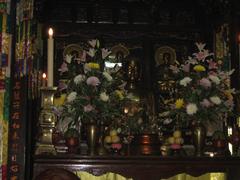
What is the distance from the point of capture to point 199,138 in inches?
113

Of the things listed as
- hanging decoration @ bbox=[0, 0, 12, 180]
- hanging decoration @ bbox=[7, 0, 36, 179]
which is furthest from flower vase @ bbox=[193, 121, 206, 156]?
hanging decoration @ bbox=[0, 0, 12, 180]

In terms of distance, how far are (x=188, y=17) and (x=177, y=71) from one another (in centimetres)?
230

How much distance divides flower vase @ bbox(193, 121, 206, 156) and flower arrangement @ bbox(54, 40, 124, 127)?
476 mm

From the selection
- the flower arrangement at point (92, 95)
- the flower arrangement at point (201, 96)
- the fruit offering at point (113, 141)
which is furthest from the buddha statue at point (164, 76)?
the fruit offering at point (113, 141)

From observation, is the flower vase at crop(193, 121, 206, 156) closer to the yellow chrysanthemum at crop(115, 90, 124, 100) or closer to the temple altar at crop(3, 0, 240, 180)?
the temple altar at crop(3, 0, 240, 180)

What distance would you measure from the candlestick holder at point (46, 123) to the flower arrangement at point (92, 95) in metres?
0.11

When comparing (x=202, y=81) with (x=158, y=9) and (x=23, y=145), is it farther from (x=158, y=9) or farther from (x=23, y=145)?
(x=158, y=9)

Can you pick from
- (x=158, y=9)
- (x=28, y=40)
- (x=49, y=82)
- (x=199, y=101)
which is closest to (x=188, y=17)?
(x=158, y=9)

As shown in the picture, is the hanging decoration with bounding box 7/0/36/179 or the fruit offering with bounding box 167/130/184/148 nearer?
the fruit offering with bounding box 167/130/184/148

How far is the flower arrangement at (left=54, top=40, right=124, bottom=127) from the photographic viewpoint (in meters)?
2.82

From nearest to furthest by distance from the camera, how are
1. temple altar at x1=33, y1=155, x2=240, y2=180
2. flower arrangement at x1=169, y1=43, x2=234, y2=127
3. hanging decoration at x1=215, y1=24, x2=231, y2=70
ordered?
temple altar at x1=33, y1=155, x2=240, y2=180, flower arrangement at x1=169, y1=43, x2=234, y2=127, hanging decoration at x1=215, y1=24, x2=231, y2=70

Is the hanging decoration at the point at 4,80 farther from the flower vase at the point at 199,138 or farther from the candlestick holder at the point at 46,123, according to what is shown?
the flower vase at the point at 199,138

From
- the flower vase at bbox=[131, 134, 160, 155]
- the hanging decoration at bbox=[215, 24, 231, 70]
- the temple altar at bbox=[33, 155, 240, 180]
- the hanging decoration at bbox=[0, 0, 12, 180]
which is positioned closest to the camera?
the temple altar at bbox=[33, 155, 240, 180]

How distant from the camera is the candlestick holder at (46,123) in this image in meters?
2.73
